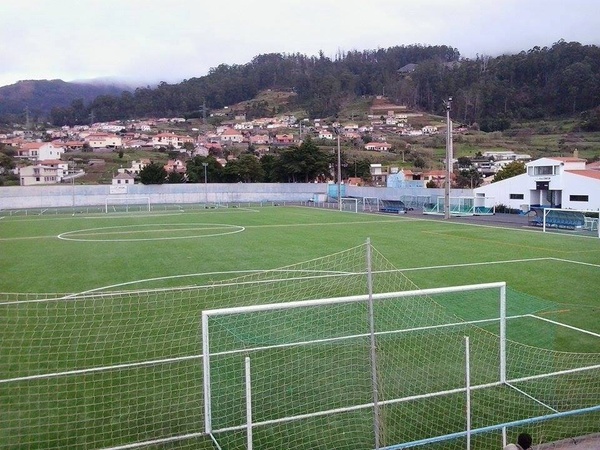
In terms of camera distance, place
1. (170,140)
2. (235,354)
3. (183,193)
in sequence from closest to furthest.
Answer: (235,354), (183,193), (170,140)

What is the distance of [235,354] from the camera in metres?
10.7

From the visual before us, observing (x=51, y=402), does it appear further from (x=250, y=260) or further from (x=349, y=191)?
(x=349, y=191)

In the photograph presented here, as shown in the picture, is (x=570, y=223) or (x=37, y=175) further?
(x=37, y=175)

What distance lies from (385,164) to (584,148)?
1386 inches

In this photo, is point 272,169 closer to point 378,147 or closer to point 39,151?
point 378,147

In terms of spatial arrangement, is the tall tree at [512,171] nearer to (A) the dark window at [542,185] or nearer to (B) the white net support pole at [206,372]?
(A) the dark window at [542,185]

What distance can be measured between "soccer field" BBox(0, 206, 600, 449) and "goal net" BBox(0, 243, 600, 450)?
3cm

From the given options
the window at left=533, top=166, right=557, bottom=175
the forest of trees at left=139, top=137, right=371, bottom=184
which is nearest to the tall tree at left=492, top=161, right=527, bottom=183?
the window at left=533, top=166, right=557, bottom=175

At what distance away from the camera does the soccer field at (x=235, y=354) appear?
8.11 metres

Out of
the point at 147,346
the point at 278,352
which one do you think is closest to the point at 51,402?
the point at 147,346

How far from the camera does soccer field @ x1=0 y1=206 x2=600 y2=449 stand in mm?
8109

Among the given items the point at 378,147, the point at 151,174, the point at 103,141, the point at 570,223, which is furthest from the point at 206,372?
the point at 103,141

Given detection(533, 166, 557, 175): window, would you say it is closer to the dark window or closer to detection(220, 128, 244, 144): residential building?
the dark window

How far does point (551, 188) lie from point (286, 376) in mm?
46130
